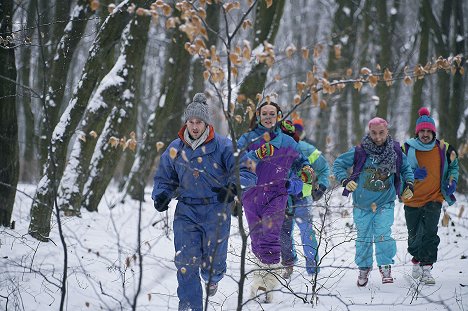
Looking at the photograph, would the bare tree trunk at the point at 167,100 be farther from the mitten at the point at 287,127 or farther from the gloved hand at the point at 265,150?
the gloved hand at the point at 265,150

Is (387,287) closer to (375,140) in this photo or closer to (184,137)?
(375,140)

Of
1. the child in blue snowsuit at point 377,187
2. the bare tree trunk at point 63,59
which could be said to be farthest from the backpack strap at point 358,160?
the bare tree trunk at point 63,59

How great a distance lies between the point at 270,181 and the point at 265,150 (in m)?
0.34

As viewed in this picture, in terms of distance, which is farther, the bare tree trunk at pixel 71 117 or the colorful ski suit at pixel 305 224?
the bare tree trunk at pixel 71 117

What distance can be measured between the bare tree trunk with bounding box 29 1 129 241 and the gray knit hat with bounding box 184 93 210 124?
244 centimetres

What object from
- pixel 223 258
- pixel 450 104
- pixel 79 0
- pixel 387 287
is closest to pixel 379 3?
pixel 450 104

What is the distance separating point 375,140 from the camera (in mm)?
5949

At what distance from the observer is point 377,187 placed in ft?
19.5

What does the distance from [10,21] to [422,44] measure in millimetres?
11264

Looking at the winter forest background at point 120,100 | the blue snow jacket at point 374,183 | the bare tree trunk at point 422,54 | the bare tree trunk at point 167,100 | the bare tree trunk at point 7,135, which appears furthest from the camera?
the bare tree trunk at point 422,54

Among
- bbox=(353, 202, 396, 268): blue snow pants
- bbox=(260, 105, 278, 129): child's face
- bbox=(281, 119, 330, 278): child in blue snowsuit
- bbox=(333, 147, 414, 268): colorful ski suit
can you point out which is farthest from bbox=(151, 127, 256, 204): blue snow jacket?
bbox=(353, 202, 396, 268): blue snow pants

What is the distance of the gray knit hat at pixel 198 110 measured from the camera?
186 inches

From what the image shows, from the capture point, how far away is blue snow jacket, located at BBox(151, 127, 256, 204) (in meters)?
4.57

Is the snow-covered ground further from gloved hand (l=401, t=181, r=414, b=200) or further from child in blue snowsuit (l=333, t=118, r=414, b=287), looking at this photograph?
gloved hand (l=401, t=181, r=414, b=200)
